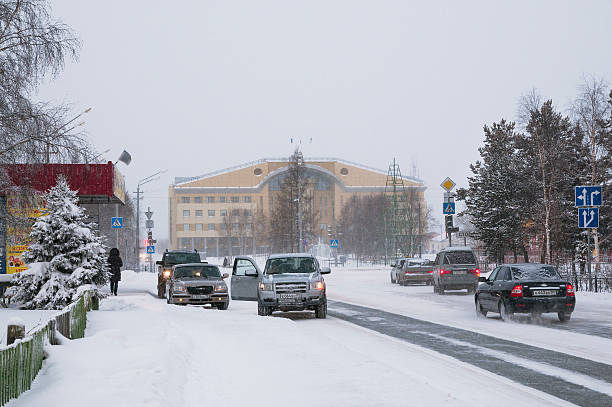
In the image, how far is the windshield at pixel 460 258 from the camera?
104 feet

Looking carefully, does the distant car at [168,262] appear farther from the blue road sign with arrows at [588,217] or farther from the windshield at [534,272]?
the blue road sign with arrows at [588,217]

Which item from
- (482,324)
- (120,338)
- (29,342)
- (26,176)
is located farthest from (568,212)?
(29,342)

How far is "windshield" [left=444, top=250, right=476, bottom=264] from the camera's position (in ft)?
104

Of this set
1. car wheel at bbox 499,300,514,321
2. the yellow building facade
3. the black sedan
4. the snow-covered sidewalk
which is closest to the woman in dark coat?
the snow-covered sidewalk

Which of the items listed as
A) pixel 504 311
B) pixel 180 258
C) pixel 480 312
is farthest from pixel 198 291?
pixel 504 311

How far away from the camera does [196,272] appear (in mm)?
25469

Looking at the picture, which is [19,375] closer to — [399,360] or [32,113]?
[399,360]

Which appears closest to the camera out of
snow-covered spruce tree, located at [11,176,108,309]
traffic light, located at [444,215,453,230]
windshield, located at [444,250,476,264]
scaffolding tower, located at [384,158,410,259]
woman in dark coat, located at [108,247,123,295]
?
snow-covered spruce tree, located at [11,176,108,309]

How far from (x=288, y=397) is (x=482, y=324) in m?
10.8

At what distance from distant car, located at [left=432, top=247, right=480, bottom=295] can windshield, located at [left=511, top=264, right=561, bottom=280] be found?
41.9 feet

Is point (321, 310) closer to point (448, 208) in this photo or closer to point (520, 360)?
point (520, 360)

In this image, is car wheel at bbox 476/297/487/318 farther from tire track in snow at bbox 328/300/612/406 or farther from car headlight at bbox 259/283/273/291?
car headlight at bbox 259/283/273/291

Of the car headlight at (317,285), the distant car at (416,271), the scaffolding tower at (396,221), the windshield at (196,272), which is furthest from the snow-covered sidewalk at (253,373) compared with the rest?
the scaffolding tower at (396,221)

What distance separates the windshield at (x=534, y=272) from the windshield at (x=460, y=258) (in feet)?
41.9
